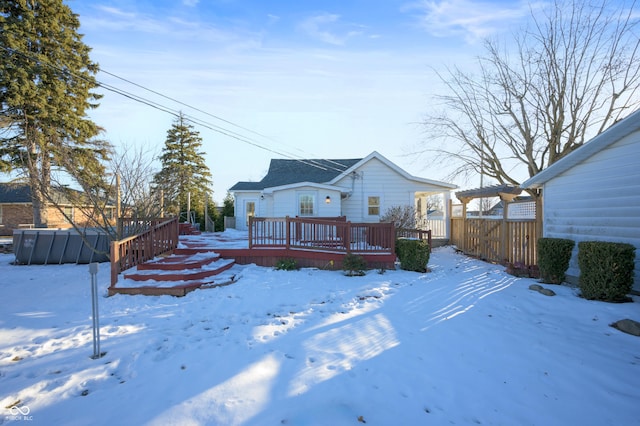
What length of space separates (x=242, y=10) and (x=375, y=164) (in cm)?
911

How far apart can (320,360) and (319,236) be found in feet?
19.3

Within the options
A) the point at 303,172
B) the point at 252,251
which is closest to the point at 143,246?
the point at 252,251

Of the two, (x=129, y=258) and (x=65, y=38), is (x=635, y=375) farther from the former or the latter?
(x=65, y=38)

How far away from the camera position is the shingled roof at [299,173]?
58.4 ft

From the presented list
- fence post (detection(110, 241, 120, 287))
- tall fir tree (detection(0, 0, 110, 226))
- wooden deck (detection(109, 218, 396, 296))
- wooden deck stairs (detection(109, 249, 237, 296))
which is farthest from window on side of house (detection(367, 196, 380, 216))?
tall fir tree (detection(0, 0, 110, 226))

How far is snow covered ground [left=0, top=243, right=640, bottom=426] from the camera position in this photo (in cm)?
266

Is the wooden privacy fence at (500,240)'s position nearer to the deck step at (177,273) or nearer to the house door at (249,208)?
the deck step at (177,273)

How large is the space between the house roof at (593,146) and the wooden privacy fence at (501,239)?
1347 millimetres

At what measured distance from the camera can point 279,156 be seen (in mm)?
20062

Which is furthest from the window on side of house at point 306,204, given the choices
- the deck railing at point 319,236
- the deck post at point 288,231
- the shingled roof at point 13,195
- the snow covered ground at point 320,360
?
the shingled roof at point 13,195

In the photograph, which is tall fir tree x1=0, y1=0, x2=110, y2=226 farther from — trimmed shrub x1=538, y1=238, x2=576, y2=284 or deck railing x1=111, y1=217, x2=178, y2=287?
trimmed shrub x1=538, y1=238, x2=576, y2=284

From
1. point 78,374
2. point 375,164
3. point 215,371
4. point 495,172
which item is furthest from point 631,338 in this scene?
point 375,164

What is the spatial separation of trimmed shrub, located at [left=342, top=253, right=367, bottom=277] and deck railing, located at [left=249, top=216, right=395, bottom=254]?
495 mm

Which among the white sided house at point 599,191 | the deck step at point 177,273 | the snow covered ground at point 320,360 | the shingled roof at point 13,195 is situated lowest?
the snow covered ground at point 320,360
